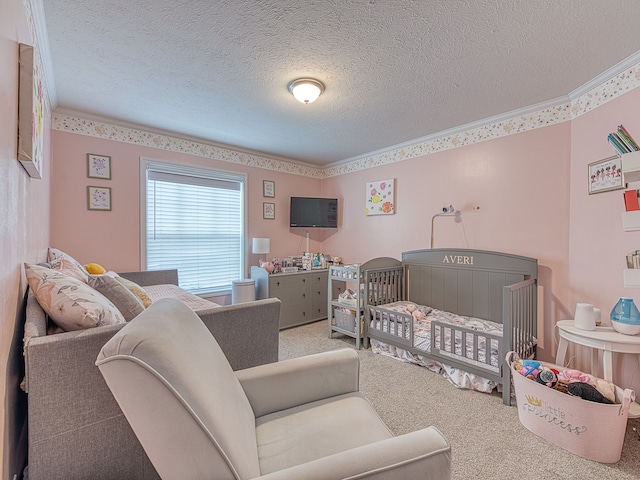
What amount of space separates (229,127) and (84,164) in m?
1.48

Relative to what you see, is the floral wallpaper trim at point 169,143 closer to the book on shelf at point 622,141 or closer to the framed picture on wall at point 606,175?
the framed picture on wall at point 606,175

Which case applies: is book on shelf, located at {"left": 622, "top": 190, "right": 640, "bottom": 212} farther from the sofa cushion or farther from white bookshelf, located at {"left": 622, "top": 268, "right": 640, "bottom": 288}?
the sofa cushion

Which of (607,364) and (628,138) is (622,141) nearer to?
(628,138)

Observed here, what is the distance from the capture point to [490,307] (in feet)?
9.07

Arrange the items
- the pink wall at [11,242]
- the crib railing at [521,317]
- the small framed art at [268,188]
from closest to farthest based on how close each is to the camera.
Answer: the pink wall at [11,242] → the crib railing at [521,317] → the small framed art at [268,188]

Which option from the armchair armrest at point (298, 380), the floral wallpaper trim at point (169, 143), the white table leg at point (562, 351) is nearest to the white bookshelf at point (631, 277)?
the white table leg at point (562, 351)

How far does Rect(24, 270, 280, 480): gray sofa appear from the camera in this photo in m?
1.01

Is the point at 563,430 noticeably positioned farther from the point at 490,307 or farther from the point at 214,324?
the point at 214,324

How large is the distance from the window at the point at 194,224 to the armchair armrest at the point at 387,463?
10.5 ft

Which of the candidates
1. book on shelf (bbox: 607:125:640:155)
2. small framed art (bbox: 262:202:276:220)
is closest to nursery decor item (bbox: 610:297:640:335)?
book on shelf (bbox: 607:125:640:155)

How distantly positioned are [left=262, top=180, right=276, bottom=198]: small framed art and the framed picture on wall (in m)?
3.47

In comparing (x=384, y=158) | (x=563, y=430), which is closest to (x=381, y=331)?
(x=563, y=430)

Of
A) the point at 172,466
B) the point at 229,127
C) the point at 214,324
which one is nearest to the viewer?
the point at 172,466

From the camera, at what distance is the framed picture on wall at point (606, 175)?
1968mm
